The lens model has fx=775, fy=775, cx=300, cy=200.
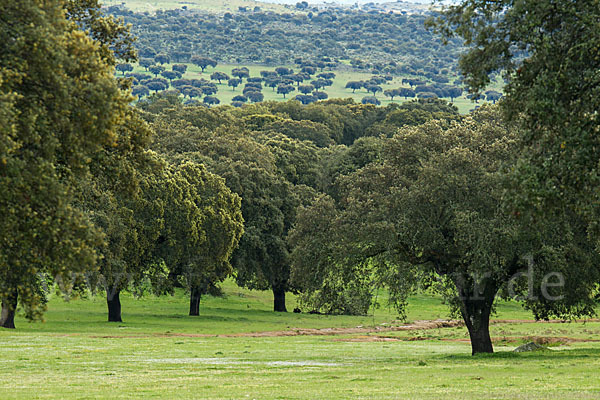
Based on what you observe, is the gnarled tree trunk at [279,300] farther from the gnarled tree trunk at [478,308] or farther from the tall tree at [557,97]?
the tall tree at [557,97]

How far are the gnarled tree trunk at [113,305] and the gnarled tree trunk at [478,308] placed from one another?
97.2 feet

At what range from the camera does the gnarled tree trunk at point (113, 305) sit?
2269 inches

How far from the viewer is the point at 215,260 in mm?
61438

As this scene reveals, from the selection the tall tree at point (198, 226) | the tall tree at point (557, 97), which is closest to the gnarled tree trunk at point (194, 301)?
the tall tree at point (198, 226)

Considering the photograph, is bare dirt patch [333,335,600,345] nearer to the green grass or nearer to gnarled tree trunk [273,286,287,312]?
the green grass

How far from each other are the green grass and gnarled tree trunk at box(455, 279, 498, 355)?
106 centimetres

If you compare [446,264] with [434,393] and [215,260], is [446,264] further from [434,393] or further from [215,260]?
[215,260]

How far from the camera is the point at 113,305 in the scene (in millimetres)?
58781

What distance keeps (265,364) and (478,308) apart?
1109 centimetres

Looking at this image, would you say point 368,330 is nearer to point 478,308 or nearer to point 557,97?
point 478,308

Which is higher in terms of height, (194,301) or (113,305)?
(194,301)

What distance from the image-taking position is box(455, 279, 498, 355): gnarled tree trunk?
1422 inches

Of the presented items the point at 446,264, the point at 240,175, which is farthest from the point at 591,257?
the point at 240,175

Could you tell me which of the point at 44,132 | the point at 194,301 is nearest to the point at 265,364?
the point at 44,132
